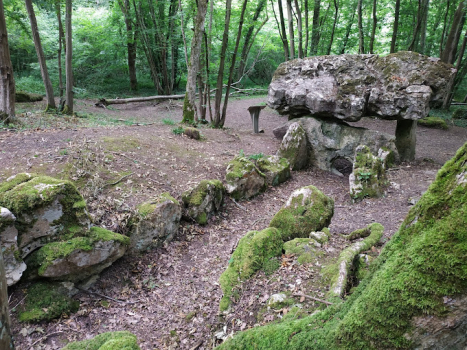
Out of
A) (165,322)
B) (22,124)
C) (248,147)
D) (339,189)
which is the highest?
(22,124)

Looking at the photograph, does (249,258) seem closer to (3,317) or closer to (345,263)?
(345,263)

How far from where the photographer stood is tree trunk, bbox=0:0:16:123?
→ 25.8ft

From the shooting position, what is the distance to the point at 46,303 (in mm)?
3842

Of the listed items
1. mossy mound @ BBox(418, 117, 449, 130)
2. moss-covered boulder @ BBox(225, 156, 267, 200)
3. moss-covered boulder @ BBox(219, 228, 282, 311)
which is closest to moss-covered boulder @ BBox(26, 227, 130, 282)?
moss-covered boulder @ BBox(219, 228, 282, 311)

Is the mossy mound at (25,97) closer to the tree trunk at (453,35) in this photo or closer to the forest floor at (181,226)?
the forest floor at (181,226)

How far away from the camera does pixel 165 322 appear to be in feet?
13.0

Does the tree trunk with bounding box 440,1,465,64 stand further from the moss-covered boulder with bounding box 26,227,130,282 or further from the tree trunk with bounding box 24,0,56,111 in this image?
the tree trunk with bounding box 24,0,56,111

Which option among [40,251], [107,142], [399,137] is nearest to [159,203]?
[40,251]

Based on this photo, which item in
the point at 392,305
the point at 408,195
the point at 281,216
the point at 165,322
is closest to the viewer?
the point at 392,305

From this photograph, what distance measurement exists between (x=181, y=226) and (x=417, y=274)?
4903 mm

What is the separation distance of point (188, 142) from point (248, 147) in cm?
231

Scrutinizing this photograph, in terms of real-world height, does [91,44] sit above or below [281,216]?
above

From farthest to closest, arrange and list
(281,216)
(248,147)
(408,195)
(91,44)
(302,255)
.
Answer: (91,44)
(248,147)
(408,195)
(281,216)
(302,255)

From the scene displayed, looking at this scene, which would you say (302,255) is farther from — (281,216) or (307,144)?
(307,144)
